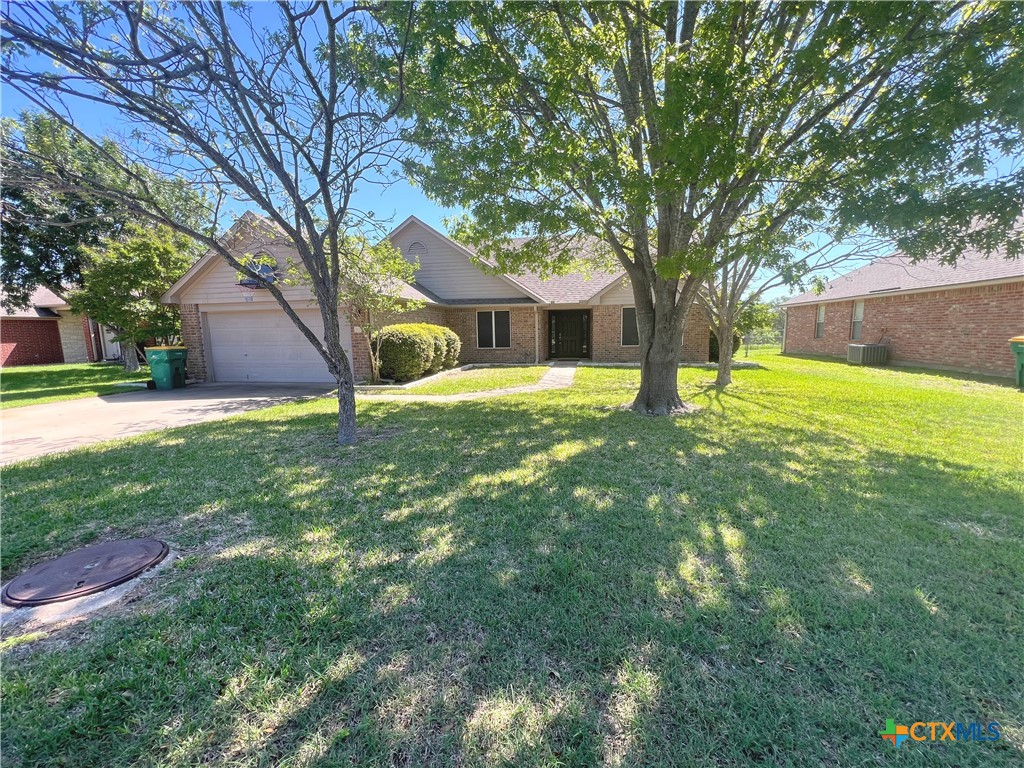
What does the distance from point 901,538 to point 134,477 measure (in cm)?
730

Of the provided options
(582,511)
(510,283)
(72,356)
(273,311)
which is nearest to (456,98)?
(582,511)

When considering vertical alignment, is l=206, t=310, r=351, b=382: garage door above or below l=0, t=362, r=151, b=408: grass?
above

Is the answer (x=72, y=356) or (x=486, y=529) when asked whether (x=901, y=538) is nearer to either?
(x=486, y=529)

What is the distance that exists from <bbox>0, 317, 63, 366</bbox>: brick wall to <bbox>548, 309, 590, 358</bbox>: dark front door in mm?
27070

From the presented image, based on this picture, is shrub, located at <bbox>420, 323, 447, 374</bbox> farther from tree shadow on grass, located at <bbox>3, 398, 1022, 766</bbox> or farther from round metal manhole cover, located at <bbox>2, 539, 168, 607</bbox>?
round metal manhole cover, located at <bbox>2, 539, 168, 607</bbox>

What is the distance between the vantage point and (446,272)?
17.2 m

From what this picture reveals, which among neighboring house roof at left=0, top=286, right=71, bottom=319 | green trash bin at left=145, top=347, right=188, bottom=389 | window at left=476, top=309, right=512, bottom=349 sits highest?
neighboring house roof at left=0, top=286, right=71, bottom=319

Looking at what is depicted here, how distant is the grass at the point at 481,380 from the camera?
10.9m

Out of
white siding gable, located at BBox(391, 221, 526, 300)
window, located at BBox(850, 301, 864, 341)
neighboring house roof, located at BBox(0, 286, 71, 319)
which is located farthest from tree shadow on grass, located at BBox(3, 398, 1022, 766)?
neighboring house roof, located at BBox(0, 286, 71, 319)

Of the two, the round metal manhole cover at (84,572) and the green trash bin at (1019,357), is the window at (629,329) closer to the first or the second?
the green trash bin at (1019,357)

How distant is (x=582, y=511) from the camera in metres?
3.72

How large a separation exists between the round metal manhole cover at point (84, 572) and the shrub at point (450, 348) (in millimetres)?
11204

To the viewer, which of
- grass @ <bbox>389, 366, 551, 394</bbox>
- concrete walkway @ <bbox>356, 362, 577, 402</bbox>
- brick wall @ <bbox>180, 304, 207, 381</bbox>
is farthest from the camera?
brick wall @ <bbox>180, 304, 207, 381</bbox>

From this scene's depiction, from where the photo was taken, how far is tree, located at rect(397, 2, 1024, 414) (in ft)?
14.1
